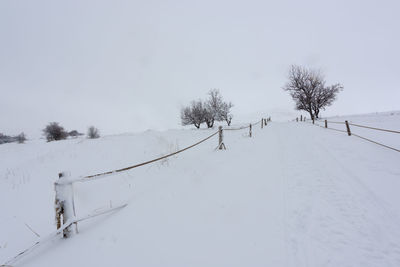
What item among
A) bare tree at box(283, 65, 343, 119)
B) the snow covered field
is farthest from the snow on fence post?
bare tree at box(283, 65, 343, 119)

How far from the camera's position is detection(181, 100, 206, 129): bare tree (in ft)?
150

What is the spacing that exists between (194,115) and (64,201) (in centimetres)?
4422

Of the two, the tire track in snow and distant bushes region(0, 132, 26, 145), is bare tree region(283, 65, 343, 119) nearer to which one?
the tire track in snow

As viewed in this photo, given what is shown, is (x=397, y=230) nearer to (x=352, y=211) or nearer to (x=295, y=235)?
(x=352, y=211)

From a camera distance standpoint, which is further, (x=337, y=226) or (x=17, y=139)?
(x=17, y=139)

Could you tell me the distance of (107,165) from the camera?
25.8 ft

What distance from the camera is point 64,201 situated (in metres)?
2.14

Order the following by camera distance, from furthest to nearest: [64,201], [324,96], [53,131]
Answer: [53,131], [324,96], [64,201]

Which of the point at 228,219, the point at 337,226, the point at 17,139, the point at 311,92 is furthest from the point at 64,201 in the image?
the point at 17,139

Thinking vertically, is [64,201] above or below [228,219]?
above

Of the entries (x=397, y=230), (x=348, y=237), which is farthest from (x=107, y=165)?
(x=397, y=230)

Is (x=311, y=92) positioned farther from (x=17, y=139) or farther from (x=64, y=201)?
(x=17, y=139)

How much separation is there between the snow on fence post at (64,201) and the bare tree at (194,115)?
43.9 m

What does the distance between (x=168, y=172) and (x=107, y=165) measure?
4.59 metres
